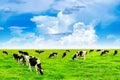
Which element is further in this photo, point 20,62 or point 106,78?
point 20,62

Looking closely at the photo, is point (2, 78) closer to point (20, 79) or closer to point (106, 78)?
point (20, 79)

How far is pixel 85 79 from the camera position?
22656 mm

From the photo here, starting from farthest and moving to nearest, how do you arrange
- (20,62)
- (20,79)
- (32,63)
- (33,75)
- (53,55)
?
(53,55) → (20,62) → (32,63) → (33,75) → (20,79)

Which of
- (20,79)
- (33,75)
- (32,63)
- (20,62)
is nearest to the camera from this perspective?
(20,79)

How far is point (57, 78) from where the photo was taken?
23.4 metres

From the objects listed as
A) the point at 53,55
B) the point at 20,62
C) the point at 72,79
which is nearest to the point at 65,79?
the point at 72,79

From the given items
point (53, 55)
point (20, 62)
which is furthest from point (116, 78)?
point (53, 55)

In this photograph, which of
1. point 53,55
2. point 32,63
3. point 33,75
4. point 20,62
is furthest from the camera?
point 53,55

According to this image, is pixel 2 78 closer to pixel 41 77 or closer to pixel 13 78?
pixel 13 78

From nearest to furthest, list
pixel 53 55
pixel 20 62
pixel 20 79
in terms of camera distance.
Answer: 1. pixel 20 79
2. pixel 20 62
3. pixel 53 55

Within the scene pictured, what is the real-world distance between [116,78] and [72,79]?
10.7ft

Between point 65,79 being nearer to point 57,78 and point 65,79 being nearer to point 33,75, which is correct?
point 57,78

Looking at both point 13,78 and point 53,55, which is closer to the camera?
point 13,78

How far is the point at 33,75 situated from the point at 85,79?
14.1ft
